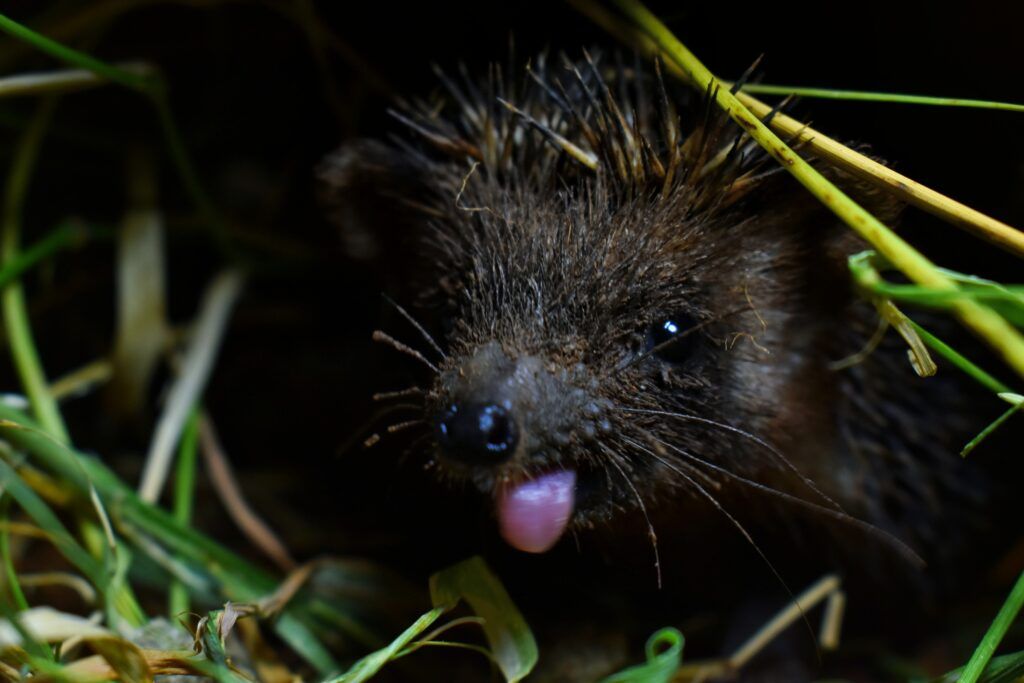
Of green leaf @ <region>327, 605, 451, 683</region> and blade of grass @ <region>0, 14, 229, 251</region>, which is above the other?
blade of grass @ <region>0, 14, 229, 251</region>

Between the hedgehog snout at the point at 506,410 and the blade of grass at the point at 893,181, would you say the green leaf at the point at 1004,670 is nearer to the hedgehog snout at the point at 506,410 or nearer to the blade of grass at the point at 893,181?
the blade of grass at the point at 893,181

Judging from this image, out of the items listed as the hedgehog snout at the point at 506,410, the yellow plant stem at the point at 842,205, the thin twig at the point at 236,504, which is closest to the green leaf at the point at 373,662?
the hedgehog snout at the point at 506,410

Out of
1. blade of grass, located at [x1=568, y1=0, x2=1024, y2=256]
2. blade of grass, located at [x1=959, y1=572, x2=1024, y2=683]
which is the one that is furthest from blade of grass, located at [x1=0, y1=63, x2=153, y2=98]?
blade of grass, located at [x1=959, y1=572, x2=1024, y2=683]

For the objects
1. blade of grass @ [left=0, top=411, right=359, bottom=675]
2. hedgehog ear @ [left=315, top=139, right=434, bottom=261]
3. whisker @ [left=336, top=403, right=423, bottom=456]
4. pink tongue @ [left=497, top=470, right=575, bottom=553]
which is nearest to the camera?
pink tongue @ [left=497, top=470, right=575, bottom=553]

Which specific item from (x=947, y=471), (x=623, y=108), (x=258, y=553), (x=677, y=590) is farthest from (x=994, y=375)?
(x=258, y=553)

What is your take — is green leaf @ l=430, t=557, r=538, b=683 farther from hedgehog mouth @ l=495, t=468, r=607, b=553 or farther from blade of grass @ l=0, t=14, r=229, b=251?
blade of grass @ l=0, t=14, r=229, b=251

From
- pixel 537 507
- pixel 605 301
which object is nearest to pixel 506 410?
pixel 537 507
